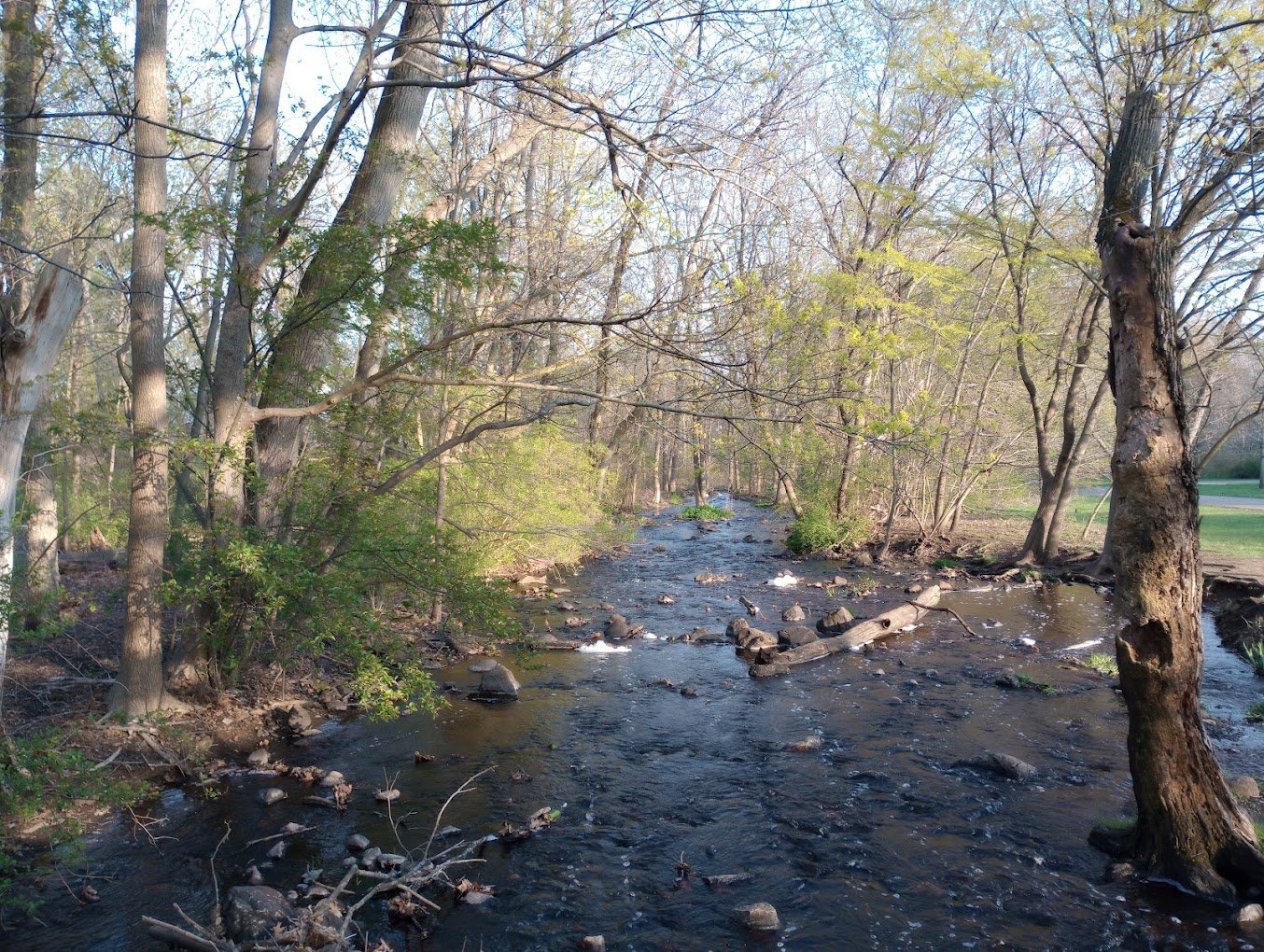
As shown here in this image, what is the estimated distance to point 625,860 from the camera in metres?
5.71

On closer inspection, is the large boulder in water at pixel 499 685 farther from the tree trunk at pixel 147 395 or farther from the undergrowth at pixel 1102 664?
the undergrowth at pixel 1102 664

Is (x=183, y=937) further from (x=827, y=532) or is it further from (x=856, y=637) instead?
(x=827, y=532)

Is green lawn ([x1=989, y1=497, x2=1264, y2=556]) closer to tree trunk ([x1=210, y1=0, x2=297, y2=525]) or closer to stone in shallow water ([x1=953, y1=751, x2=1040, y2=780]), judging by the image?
stone in shallow water ([x1=953, y1=751, x2=1040, y2=780])

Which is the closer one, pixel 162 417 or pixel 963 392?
pixel 162 417

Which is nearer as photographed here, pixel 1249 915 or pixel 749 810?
pixel 1249 915

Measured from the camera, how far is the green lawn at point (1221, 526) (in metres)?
16.8

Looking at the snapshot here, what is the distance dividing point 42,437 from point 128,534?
2371mm

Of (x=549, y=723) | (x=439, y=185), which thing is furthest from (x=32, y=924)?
(x=439, y=185)

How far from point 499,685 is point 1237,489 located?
3619 centimetres

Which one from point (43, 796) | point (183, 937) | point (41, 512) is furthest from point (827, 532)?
point (183, 937)

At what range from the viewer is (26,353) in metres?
4.40

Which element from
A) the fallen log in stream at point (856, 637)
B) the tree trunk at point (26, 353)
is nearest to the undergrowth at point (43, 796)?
the tree trunk at point (26, 353)

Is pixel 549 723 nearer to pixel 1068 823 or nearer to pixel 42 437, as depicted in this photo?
pixel 1068 823

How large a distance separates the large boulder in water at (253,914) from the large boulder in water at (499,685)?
14.8ft
